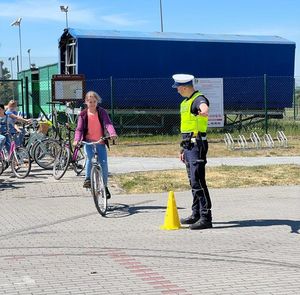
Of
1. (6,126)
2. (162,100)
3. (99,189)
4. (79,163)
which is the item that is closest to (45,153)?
(6,126)

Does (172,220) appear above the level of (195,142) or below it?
below

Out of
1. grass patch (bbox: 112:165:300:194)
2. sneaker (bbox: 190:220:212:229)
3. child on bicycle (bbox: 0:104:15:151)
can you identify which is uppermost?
child on bicycle (bbox: 0:104:15:151)

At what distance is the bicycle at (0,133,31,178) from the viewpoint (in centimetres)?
1356

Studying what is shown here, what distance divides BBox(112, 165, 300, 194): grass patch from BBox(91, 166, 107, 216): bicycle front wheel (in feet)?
7.50

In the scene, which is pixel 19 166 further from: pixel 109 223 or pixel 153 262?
pixel 153 262

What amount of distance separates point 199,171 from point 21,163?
6.48 metres

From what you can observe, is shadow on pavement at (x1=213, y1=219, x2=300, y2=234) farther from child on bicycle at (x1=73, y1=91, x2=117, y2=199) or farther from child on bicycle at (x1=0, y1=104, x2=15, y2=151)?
child on bicycle at (x1=0, y1=104, x2=15, y2=151)

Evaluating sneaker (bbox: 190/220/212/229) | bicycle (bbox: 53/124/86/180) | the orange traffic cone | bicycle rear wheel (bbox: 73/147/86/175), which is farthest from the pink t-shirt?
bicycle rear wheel (bbox: 73/147/86/175)

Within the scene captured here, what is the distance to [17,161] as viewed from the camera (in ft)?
44.5

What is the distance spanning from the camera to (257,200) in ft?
34.6

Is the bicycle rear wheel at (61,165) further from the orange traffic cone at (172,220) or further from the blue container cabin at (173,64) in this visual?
the blue container cabin at (173,64)

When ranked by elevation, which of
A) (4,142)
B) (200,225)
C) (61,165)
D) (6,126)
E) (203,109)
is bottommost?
(200,225)

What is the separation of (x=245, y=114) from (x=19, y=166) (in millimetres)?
14127

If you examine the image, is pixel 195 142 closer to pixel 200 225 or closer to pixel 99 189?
pixel 200 225
